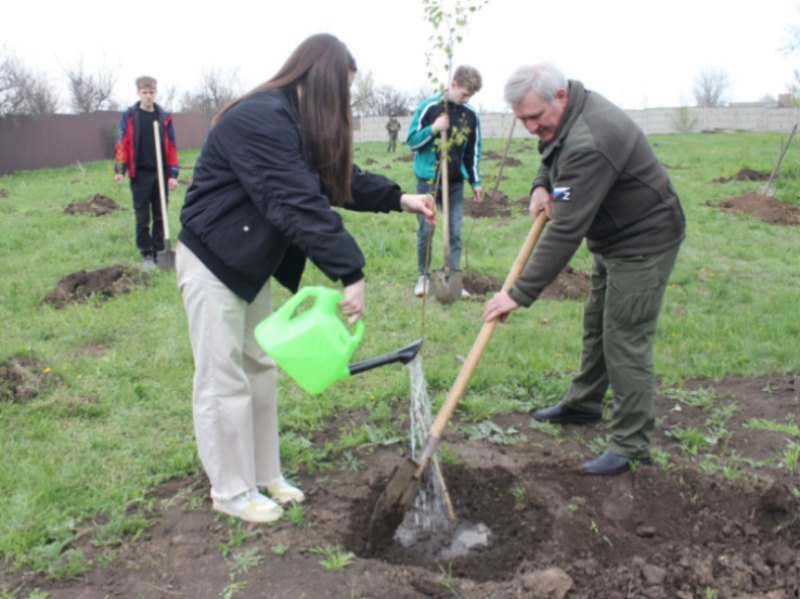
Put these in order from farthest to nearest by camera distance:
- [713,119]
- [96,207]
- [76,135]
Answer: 1. [713,119]
2. [76,135]
3. [96,207]

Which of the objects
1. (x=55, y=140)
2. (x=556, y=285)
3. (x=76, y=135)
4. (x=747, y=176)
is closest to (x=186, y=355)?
(x=556, y=285)

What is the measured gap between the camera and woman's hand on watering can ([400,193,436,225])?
3.48m

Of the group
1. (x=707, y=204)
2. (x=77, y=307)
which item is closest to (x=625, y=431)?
(x=77, y=307)

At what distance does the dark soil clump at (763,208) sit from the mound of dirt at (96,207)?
10006 mm

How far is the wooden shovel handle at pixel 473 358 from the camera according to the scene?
3.26m

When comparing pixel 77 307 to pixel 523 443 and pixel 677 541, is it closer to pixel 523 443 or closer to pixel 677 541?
pixel 523 443

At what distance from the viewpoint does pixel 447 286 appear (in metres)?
6.65

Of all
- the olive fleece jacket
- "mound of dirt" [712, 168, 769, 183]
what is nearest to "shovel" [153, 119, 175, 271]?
the olive fleece jacket

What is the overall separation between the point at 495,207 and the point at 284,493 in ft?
29.1

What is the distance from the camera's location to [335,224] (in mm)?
2742

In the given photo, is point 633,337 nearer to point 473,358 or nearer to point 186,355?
point 473,358

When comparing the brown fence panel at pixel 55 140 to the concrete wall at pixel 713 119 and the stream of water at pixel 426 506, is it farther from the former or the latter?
the concrete wall at pixel 713 119

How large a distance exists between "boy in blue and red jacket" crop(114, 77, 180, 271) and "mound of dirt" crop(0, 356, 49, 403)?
2.96 metres

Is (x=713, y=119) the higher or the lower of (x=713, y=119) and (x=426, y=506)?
the higher
